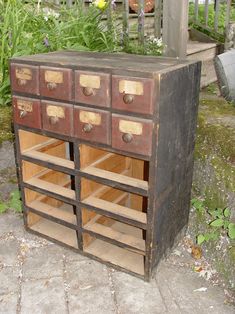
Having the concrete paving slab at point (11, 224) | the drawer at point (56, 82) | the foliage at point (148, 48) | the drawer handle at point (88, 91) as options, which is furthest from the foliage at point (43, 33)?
the drawer handle at point (88, 91)

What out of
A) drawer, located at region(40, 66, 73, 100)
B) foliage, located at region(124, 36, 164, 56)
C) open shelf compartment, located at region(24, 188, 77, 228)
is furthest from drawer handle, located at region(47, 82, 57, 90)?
foliage, located at region(124, 36, 164, 56)

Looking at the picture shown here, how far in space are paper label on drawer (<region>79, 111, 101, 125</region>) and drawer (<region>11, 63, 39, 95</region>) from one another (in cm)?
34

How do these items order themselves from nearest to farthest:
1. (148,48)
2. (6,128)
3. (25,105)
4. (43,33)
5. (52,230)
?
(25,105) → (52,230) → (6,128) → (43,33) → (148,48)

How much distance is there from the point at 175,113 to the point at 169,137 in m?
0.13

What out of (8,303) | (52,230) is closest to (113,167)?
(52,230)

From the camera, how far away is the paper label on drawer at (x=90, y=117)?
2123 millimetres

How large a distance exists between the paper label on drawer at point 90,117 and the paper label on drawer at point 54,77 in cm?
22

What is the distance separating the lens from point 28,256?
2631 mm

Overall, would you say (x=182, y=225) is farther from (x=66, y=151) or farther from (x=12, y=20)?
(x=12, y=20)

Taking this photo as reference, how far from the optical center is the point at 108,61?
2.22 m

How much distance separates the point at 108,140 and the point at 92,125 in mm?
122

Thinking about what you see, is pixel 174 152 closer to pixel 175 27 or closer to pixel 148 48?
pixel 175 27

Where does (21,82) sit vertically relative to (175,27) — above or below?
below

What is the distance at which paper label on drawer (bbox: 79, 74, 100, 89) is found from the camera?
2.04 metres
